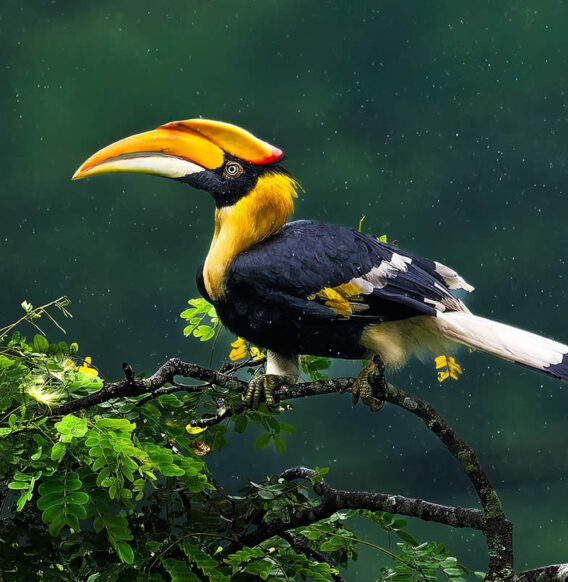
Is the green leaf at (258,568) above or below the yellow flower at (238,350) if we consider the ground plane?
below

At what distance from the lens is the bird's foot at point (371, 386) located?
4.69 ft

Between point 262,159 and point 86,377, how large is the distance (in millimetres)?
498

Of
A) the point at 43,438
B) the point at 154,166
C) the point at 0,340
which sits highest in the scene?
the point at 154,166

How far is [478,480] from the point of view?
4.56ft

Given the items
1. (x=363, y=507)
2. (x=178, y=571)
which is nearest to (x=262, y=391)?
(x=363, y=507)

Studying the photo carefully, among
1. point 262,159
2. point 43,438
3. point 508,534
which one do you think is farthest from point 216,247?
point 508,534

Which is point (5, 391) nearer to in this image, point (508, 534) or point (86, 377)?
A: point (86, 377)

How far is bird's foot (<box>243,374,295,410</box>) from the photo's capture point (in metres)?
1.50

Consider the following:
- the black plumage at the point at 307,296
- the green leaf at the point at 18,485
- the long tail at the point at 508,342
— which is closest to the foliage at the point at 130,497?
the green leaf at the point at 18,485

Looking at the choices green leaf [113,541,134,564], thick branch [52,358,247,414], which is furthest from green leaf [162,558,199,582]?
thick branch [52,358,247,414]

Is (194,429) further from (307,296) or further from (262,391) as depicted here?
(307,296)

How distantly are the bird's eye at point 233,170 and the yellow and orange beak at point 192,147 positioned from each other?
1 cm

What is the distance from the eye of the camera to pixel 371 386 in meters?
1.44

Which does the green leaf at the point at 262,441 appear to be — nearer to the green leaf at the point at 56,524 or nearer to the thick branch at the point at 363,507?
the thick branch at the point at 363,507
